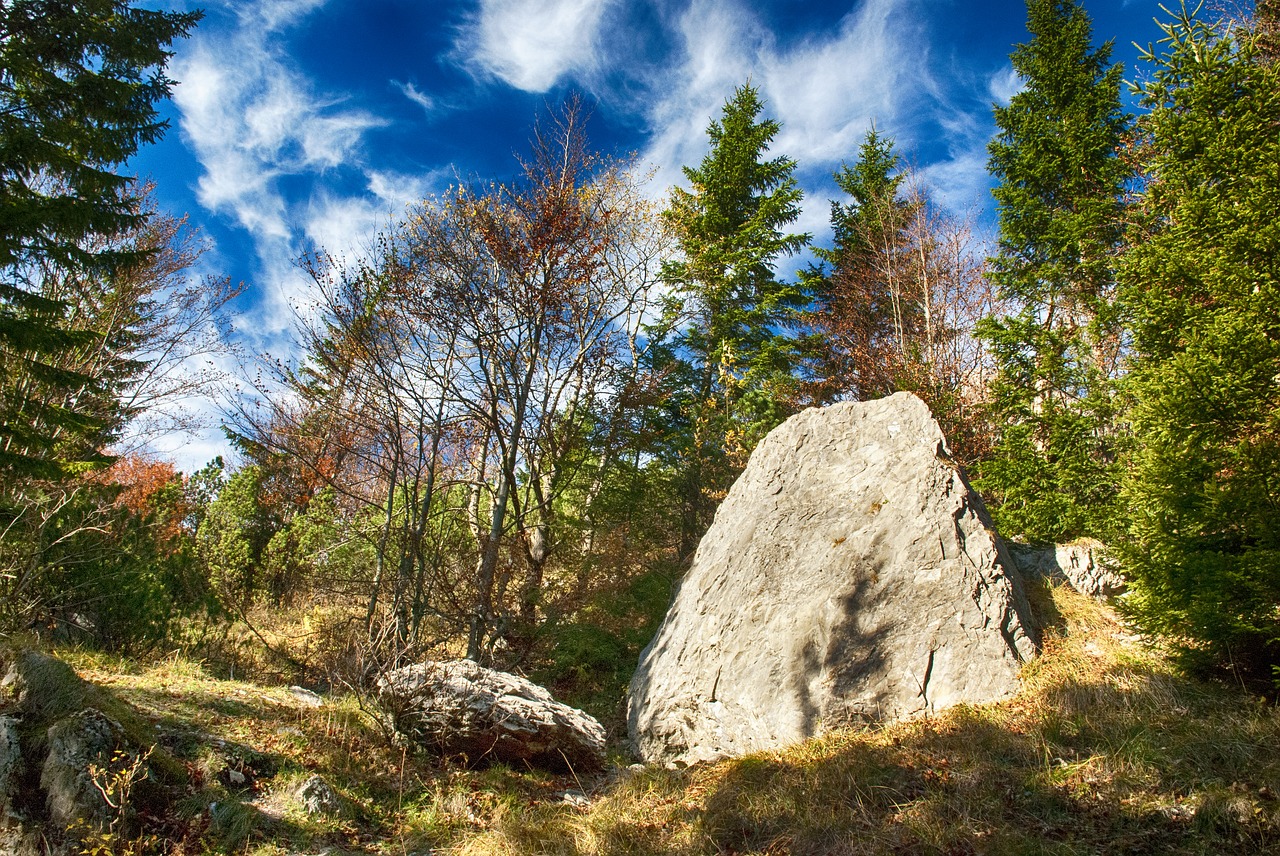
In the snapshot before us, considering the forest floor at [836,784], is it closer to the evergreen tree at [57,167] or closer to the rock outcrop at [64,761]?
the rock outcrop at [64,761]

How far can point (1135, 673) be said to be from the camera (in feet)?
16.9

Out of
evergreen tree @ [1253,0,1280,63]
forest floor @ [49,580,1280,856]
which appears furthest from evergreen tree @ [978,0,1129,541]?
forest floor @ [49,580,1280,856]

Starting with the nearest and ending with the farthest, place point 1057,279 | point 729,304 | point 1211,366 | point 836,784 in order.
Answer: point 836,784 → point 1211,366 → point 1057,279 → point 729,304

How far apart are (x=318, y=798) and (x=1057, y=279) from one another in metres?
14.4

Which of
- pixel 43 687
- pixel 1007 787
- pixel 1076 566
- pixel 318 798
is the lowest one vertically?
pixel 318 798

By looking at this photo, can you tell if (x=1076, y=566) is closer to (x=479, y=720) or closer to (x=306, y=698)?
(x=479, y=720)

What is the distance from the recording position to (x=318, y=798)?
434cm

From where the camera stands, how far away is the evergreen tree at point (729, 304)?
11641mm

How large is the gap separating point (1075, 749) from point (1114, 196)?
1200 centimetres

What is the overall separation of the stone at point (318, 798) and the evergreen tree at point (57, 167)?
22.6ft

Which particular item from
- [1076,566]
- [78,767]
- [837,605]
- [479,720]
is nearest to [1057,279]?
[1076,566]

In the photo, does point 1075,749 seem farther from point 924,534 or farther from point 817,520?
point 817,520

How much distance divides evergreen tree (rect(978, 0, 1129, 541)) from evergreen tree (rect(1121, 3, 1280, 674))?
260 cm

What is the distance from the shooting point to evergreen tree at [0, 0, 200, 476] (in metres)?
8.09
